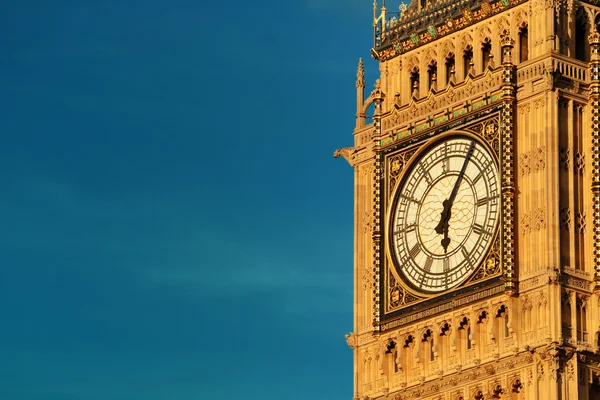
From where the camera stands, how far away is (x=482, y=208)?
7994 centimetres

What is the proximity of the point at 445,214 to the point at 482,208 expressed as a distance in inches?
48.6

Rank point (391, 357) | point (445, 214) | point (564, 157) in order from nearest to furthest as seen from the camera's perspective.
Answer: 1. point (564, 157)
2. point (445, 214)
3. point (391, 357)

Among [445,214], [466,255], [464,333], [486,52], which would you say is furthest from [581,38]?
[464,333]

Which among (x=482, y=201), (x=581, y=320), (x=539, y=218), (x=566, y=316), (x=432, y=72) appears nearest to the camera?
(x=566, y=316)

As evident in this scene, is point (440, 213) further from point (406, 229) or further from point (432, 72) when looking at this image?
point (432, 72)

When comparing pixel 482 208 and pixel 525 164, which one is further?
pixel 482 208

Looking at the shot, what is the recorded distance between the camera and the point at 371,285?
82375 mm

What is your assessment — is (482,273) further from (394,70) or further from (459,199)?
(394,70)

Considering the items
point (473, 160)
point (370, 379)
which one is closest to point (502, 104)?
point (473, 160)

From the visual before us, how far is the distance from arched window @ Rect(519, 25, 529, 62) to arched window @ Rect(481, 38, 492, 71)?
1072 mm

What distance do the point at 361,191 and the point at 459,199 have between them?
4.05m

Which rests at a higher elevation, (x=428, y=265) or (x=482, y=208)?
(x=482, y=208)

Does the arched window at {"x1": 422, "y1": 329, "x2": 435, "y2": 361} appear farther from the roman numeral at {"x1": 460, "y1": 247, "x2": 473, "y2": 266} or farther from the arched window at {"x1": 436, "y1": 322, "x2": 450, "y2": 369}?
the roman numeral at {"x1": 460, "y1": 247, "x2": 473, "y2": 266}

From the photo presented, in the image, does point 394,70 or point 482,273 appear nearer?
point 482,273
